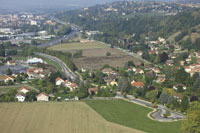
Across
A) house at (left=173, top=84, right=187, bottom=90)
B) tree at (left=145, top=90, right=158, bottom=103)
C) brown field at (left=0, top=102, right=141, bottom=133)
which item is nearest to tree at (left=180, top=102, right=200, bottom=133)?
brown field at (left=0, top=102, right=141, bottom=133)

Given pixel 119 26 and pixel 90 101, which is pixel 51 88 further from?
pixel 119 26

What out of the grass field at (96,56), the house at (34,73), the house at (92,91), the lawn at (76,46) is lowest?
the lawn at (76,46)

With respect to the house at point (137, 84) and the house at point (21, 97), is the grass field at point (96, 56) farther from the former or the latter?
the house at point (21, 97)

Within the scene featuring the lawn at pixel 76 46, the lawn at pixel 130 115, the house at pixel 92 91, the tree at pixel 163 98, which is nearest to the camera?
the lawn at pixel 130 115

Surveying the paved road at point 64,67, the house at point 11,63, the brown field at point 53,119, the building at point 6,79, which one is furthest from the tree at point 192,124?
the house at point 11,63

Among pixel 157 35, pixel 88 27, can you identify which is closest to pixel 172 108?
pixel 157 35

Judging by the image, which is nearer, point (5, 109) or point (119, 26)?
point (5, 109)
